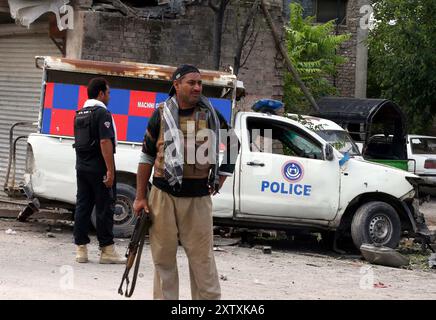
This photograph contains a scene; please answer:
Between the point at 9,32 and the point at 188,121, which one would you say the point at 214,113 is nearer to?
the point at 188,121

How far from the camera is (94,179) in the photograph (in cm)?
905

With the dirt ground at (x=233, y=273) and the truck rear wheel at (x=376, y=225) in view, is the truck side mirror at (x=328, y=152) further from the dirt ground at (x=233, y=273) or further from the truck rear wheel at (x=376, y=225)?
the dirt ground at (x=233, y=273)

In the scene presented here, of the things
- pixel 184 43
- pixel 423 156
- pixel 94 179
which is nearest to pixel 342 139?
pixel 423 156

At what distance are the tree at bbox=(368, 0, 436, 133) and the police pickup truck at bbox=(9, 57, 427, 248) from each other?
11774 millimetres

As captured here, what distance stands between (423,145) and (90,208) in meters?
15.2

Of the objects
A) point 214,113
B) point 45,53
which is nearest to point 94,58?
point 45,53

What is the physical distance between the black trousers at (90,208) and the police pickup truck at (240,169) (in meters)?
1.78

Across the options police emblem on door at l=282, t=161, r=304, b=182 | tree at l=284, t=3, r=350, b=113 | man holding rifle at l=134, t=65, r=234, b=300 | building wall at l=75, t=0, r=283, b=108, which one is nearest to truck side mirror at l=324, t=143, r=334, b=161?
police emblem on door at l=282, t=161, r=304, b=182

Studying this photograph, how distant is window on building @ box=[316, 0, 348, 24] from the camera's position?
3084 centimetres

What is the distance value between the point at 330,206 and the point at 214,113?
17.0ft

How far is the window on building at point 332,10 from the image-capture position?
30839 millimetres

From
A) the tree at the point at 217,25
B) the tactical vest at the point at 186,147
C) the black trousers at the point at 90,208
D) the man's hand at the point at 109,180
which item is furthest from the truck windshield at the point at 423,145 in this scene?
the tactical vest at the point at 186,147

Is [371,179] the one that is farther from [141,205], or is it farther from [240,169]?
[141,205]

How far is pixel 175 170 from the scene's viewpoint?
610 centimetres
